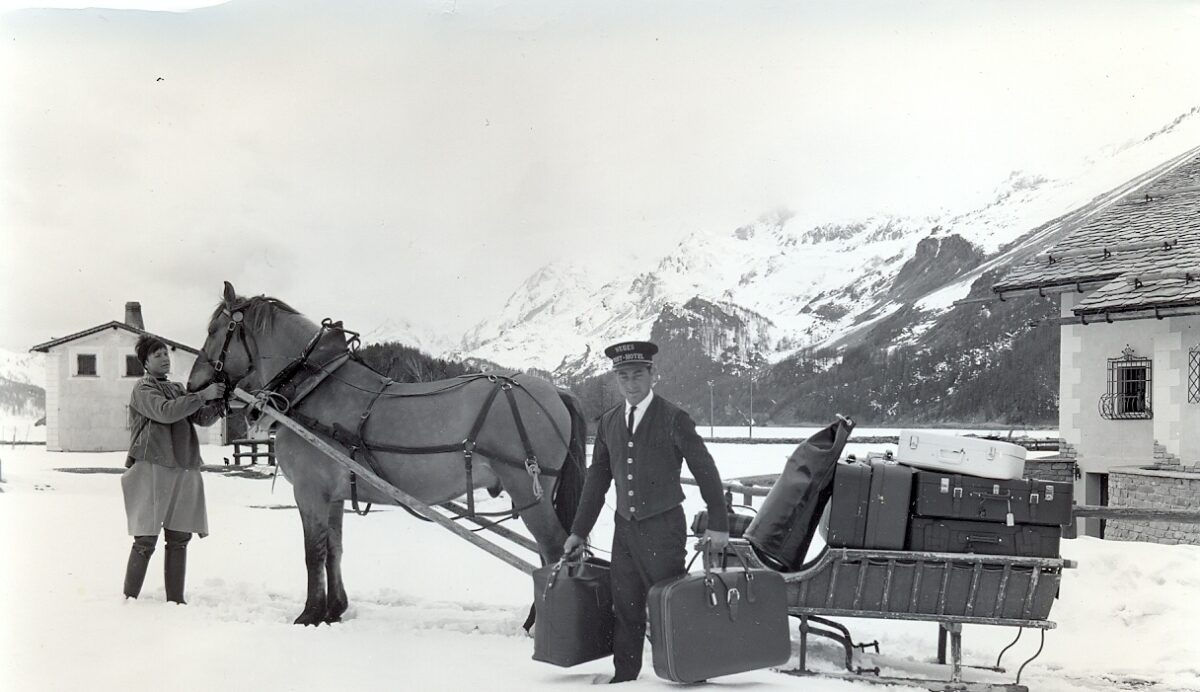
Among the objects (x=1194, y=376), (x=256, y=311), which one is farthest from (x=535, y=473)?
(x=1194, y=376)

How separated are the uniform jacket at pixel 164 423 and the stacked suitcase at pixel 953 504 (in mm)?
3198

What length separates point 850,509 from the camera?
342cm

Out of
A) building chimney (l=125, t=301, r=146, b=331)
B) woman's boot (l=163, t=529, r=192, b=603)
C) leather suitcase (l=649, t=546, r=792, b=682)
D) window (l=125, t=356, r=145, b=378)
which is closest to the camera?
leather suitcase (l=649, t=546, r=792, b=682)

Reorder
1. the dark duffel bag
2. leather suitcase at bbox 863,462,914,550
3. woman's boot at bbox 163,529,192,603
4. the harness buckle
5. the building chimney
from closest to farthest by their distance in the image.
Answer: leather suitcase at bbox 863,462,914,550 < the dark duffel bag < the harness buckle < woman's boot at bbox 163,529,192,603 < the building chimney

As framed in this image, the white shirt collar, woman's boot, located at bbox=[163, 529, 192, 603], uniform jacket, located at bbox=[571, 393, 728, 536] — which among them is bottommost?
woman's boot, located at bbox=[163, 529, 192, 603]

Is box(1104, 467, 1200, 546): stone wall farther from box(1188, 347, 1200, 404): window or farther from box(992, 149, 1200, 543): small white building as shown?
box(1188, 347, 1200, 404): window

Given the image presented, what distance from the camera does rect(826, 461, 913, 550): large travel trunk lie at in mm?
3381

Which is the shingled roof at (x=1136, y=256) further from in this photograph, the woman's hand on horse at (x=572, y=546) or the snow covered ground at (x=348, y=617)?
the woman's hand on horse at (x=572, y=546)

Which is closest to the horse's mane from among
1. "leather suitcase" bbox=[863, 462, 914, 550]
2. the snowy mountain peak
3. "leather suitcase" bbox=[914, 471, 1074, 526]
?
the snowy mountain peak

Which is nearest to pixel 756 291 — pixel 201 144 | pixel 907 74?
pixel 907 74

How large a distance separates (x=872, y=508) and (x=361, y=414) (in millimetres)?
2576

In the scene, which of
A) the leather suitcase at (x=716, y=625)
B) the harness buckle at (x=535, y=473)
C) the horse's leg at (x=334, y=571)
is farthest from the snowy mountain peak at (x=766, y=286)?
the leather suitcase at (x=716, y=625)

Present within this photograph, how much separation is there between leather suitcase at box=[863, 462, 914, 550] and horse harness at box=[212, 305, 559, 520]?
157cm

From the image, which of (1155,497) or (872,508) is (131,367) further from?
(1155,497)
